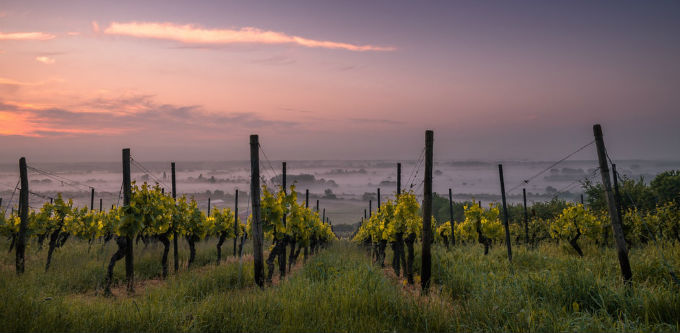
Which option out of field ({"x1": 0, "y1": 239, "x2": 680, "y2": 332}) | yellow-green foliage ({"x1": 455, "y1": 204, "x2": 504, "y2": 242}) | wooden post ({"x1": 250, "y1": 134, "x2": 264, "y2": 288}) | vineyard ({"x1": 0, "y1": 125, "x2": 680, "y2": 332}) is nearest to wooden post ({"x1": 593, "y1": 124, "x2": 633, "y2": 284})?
vineyard ({"x1": 0, "y1": 125, "x2": 680, "y2": 332})

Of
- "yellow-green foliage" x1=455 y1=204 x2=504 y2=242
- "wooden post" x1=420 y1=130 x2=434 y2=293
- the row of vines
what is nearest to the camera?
"wooden post" x1=420 y1=130 x2=434 y2=293

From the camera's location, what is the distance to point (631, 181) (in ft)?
90.8

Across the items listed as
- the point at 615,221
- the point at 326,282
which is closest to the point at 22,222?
the point at 326,282

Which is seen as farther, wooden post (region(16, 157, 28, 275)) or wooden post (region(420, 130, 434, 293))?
wooden post (region(16, 157, 28, 275))

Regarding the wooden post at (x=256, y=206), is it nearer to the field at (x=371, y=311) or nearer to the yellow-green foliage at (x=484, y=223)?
the field at (x=371, y=311)

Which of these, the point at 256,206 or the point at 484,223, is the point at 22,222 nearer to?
the point at 256,206

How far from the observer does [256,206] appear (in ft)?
30.9

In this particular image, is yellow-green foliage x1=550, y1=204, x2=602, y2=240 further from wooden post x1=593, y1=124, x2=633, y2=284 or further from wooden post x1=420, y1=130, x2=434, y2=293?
wooden post x1=420, y1=130, x2=434, y2=293

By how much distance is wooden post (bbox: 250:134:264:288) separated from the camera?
30.9 feet

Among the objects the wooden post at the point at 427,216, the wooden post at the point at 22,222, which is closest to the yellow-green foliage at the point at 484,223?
the wooden post at the point at 427,216

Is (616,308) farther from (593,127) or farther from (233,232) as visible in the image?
(233,232)

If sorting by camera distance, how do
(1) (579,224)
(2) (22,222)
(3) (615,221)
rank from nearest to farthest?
(3) (615,221) → (2) (22,222) → (1) (579,224)

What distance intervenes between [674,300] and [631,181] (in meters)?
28.7

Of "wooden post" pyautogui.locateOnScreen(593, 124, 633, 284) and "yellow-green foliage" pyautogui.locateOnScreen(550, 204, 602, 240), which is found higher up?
"wooden post" pyautogui.locateOnScreen(593, 124, 633, 284)
